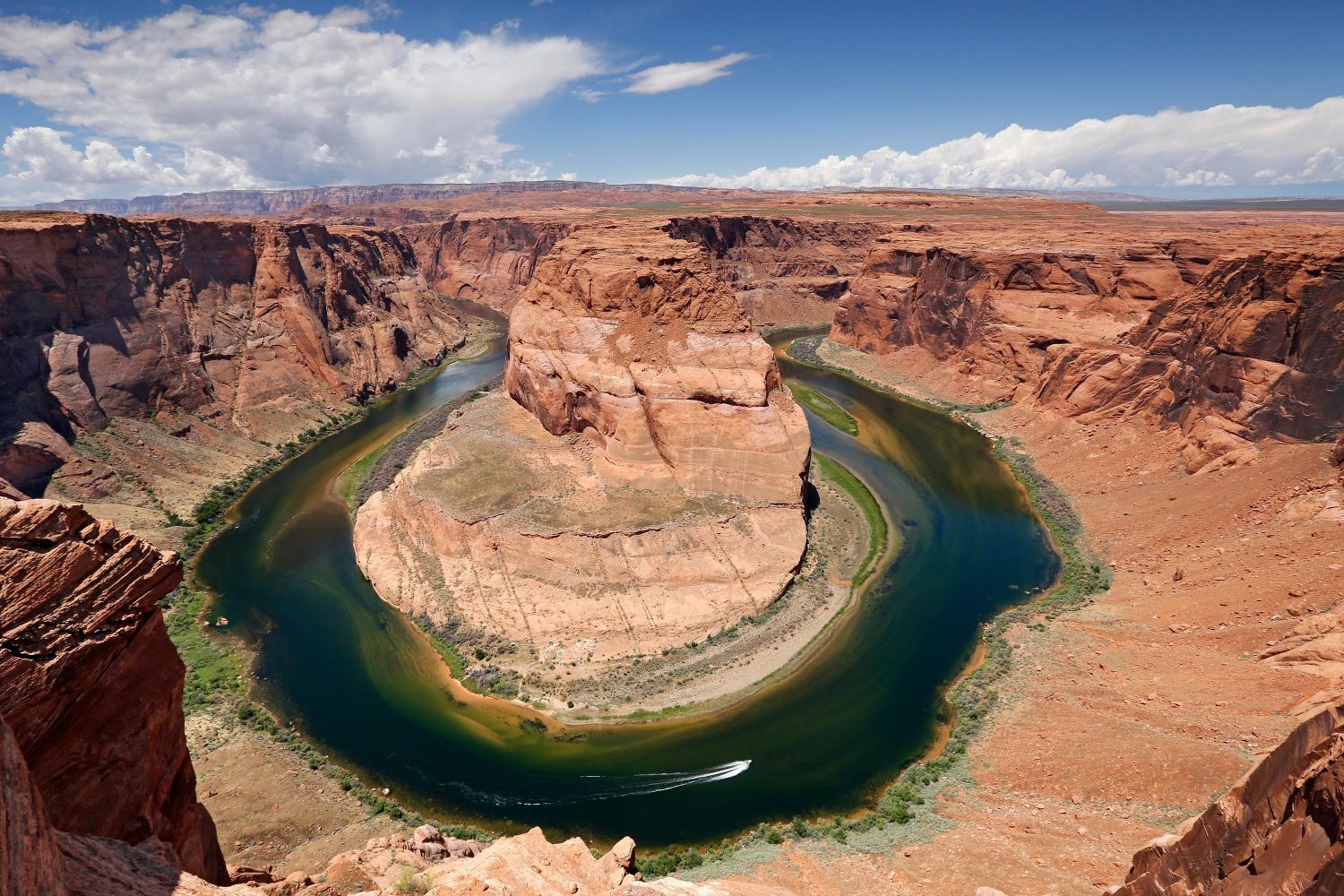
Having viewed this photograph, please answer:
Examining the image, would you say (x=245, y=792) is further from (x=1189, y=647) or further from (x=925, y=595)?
(x=1189, y=647)

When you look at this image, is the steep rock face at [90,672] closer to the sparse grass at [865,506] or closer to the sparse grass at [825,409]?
the sparse grass at [865,506]

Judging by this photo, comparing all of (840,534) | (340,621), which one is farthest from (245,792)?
(840,534)

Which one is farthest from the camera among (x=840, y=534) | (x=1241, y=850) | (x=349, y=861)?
(x=840, y=534)

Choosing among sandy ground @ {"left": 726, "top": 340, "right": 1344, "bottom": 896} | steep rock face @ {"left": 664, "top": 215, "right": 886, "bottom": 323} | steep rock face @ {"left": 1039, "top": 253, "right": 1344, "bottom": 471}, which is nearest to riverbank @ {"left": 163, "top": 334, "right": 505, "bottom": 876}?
sandy ground @ {"left": 726, "top": 340, "right": 1344, "bottom": 896}

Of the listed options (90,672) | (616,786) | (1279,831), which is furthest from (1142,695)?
(90,672)

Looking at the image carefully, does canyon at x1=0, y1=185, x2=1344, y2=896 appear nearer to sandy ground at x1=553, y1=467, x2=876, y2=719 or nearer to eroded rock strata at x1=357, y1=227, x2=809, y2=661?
eroded rock strata at x1=357, y1=227, x2=809, y2=661
